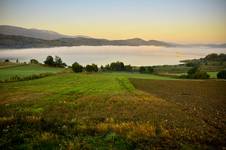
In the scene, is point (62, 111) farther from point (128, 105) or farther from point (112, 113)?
point (128, 105)

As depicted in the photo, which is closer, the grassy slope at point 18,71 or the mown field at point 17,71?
the grassy slope at point 18,71

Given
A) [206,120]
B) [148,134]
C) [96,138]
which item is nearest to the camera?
[96,138]

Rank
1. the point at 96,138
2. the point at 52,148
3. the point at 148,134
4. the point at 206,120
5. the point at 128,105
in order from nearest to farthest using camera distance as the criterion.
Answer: the point at 52,148, the point at 96,138, the point at 148,134, the point at 206,120, the point at 128,105

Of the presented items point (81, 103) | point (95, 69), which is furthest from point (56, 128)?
point (95, 69)

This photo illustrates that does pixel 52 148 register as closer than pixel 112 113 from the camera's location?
Yes

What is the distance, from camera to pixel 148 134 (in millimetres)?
9836

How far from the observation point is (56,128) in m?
10.4

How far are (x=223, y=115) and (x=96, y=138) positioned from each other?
9983 millimetres

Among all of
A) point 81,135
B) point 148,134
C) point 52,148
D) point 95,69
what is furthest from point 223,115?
point 95,69

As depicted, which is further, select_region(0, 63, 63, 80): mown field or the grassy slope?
select_region(0, 63, 63, 80): mown field

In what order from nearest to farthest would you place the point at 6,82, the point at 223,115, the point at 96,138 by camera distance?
1. the point at 96,138
2. the point at 223,115
3. the point at 6,82

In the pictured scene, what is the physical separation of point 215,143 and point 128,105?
922cm

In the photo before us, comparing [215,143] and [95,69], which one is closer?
[215,143]

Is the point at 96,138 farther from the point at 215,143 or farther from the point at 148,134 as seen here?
the point at 215,143
